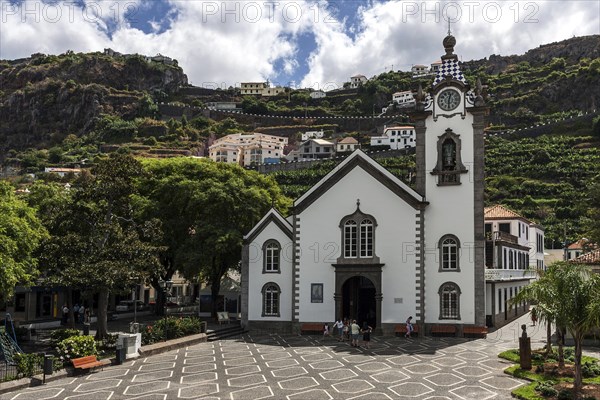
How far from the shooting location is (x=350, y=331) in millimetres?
29172

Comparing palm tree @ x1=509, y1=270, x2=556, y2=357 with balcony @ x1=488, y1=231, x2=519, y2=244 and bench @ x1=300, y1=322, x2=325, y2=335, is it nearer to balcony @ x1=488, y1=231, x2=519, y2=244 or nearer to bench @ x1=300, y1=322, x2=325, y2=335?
bench @ x1=300, y1=322, x2=325, y2=335

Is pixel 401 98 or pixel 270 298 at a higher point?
pixel 401 98

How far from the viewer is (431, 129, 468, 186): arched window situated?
32.2 m

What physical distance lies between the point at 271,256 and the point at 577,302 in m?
20.3

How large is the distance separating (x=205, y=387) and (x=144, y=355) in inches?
277

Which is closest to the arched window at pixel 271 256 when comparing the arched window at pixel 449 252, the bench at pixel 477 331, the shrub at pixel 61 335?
the arched window at pixel 449 252

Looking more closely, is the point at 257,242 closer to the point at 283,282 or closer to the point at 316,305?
the point at 283,282

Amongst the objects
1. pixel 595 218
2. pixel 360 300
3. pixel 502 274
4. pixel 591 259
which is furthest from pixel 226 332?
pixel 595 218

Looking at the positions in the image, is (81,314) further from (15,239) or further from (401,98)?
(401,98)

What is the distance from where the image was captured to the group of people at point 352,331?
27906 mm

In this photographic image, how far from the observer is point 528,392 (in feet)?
57.9

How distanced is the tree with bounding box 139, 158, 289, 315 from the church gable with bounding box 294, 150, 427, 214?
5.68 metres

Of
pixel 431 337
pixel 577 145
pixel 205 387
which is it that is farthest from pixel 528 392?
pixel 577 145

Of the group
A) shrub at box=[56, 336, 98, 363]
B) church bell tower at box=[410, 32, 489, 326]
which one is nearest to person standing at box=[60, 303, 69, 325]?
shrub at box=[56, 336, 98, 363]
